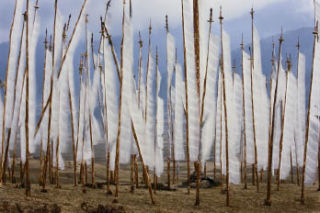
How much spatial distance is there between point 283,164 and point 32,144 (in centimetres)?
664

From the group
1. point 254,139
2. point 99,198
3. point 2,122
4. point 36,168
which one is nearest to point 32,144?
point 2,122

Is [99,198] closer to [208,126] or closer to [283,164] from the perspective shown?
[208,126]

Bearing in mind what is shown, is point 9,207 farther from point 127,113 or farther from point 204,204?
point 204,204

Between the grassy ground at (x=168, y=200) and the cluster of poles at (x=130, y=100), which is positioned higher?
the cluster of poles at (x=130, y=100)

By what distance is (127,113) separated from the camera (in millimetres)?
7145

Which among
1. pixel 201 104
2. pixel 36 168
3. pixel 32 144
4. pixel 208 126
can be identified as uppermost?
pixel 201 104

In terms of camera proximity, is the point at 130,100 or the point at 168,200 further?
the point at 168,200

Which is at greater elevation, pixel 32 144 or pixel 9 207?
pixel 32 144

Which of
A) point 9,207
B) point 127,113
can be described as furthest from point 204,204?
point 9,207

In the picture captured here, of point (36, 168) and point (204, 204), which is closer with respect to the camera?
point (204, 204)

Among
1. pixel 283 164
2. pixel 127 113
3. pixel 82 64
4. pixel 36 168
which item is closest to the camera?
pixel 127 113

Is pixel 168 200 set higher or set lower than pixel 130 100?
lower

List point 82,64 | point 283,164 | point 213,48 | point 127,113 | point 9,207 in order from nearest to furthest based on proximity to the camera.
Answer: point 9,207
point 127,113
point 213,48
point 283,164
point 82,64

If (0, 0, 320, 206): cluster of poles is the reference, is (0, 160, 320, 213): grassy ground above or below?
below
